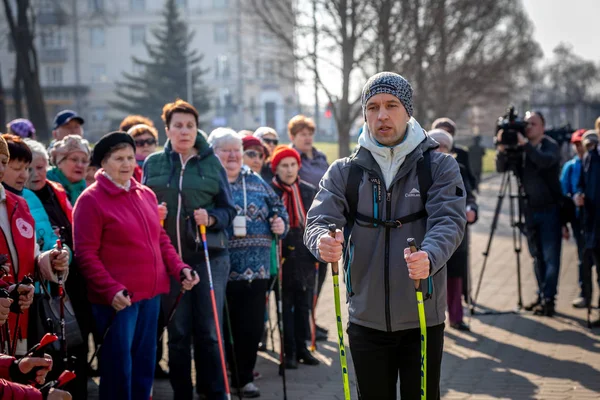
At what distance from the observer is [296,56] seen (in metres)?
24.0

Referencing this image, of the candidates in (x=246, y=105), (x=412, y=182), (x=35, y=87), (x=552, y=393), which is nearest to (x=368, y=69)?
(x=35, y=87)

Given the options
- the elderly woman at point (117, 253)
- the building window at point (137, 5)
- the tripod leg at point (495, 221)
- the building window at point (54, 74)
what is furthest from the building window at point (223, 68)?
the elderly woman at point (117, 253)

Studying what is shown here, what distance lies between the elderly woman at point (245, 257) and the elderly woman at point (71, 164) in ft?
3.65

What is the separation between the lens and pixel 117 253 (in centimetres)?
637

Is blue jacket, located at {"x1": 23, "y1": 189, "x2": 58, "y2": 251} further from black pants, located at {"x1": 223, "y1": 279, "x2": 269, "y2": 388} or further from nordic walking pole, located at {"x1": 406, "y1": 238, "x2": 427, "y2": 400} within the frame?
nordic walking pole, located at {"x1": 406, "y1": 238, "x2": 427, "y2": 400}

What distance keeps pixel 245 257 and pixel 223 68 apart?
81316mm

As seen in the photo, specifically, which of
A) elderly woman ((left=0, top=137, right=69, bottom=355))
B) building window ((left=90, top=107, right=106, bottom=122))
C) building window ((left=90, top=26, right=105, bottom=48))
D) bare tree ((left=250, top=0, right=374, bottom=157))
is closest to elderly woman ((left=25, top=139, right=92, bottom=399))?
elderly woman ((left=0, top=137, right=69, bottom=355))

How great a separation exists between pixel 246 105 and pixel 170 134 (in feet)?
262

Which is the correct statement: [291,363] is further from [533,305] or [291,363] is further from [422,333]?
[422,333]

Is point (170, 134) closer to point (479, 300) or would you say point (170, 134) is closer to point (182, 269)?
point (182, 269)

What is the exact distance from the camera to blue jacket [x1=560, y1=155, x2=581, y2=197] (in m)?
11.4

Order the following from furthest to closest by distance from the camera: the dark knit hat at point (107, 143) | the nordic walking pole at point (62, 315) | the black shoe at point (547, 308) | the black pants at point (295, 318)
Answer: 1. the black shoe at point (547, 308)
2. the black pants at point (295, 318)
3. the dark knit hat at point (107, 143)
4. the nordic walking pole at point (62, 315)

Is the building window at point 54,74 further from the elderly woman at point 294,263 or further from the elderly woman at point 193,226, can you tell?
the elderly woman at point 193,226

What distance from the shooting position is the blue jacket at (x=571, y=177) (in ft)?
37.5
